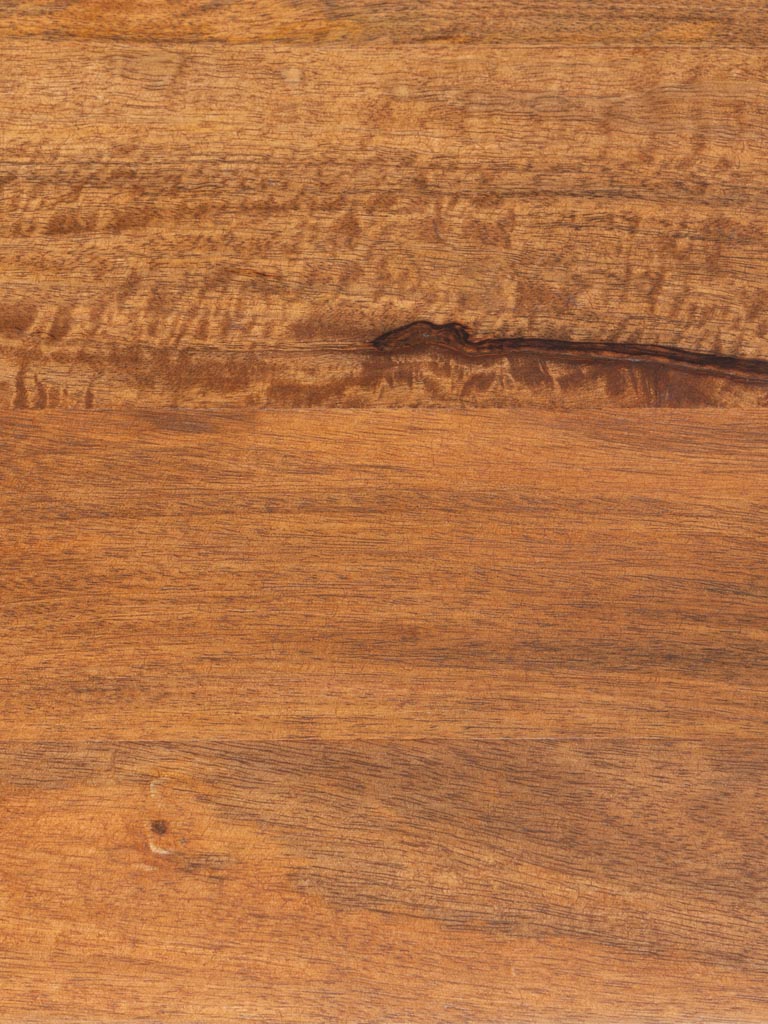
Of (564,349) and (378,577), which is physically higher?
(564,349)

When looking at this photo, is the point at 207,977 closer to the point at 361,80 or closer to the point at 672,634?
the point at 672,634

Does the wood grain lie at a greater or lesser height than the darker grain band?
lesser

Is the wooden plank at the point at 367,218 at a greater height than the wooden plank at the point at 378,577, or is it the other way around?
the wooden plank at the point at 367,218

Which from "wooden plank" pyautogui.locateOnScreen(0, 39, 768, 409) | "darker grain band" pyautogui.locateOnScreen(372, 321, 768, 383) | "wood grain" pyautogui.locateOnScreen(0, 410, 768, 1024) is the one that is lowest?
"wood grain" pyautogui.locateOnScreen(0, 410, 768, 1024)

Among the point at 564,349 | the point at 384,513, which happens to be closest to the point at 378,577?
the point at 384,513

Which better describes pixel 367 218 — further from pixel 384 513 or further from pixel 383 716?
pixel 383 716

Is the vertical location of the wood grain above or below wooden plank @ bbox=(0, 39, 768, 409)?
below

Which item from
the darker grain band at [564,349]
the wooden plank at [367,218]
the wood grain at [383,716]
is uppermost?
the wooden plank at [367,218]
